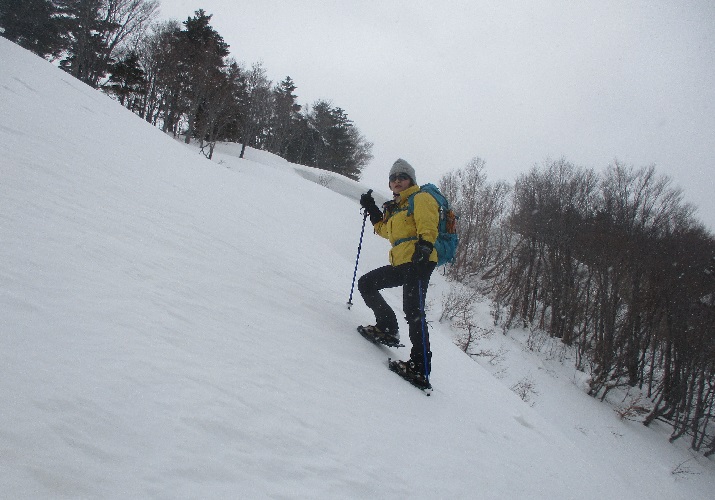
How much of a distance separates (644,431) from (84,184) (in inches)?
793

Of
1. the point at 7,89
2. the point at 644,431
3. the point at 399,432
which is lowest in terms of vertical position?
the point at 644,431

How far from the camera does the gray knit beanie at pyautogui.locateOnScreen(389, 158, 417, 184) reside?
11.8ft

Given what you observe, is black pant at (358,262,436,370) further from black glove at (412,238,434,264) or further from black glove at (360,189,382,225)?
black glove at (360,189,382,225)

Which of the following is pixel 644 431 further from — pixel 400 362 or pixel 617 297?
pixel 400 362

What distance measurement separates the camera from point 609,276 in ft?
61.7

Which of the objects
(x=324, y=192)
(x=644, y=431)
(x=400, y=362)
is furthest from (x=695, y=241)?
(x=400, y=362)

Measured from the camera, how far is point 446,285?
19.3m

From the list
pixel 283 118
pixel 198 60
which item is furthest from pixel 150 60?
pixel 283 118

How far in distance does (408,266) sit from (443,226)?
526mm

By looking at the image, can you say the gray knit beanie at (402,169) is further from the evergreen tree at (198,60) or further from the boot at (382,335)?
the evergreen tree at (198,60)

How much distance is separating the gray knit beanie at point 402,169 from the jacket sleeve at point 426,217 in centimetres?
49

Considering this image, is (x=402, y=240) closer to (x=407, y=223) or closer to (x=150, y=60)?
(x=407, y=223)

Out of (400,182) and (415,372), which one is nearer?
(415,372)

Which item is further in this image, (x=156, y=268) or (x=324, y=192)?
(x=324, y=192)
